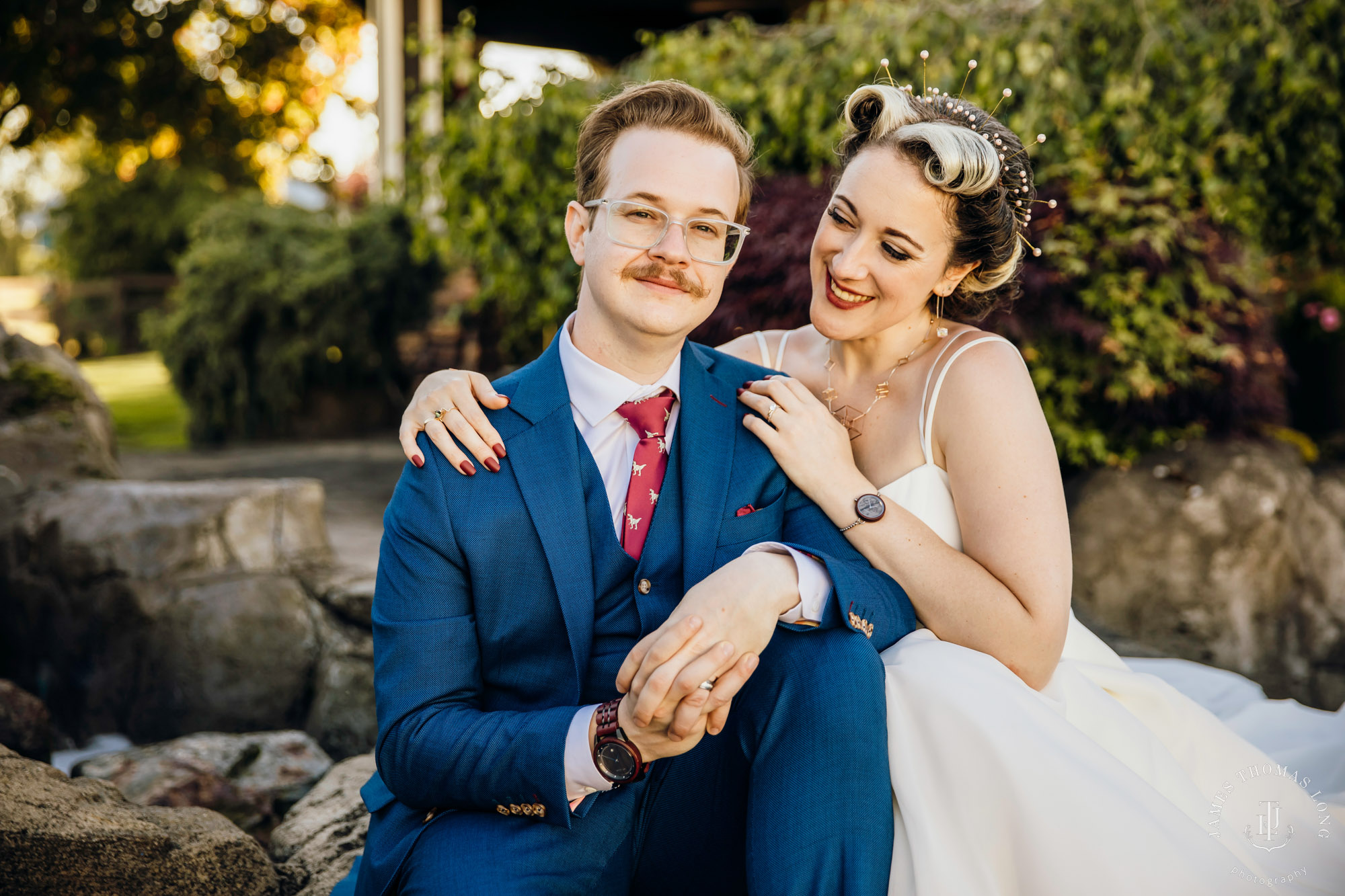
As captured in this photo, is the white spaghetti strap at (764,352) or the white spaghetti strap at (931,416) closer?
the white spaghetti strap at (931,416)

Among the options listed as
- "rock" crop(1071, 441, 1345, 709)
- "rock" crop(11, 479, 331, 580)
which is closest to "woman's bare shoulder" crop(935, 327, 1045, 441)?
"rock" crop(1071, 441, 1345, 709)

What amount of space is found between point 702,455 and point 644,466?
12cm

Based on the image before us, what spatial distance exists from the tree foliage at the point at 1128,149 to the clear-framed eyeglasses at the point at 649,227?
2.00 meters

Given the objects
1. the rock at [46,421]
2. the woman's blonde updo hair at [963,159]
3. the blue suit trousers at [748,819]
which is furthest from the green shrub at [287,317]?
the blue suit trousers at [748,819]

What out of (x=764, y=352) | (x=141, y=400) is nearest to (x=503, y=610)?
(x=764, y=352)

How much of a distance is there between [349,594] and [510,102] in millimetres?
2726

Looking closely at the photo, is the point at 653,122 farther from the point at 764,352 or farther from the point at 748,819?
the point at 748,819

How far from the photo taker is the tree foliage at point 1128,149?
4.06m

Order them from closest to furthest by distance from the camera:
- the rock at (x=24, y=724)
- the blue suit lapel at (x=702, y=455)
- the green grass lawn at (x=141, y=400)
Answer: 1. the blue suit lapel at (x=702, y=455)
2. the rock at (x=24, y=724)
3. the green grass lawn at (x=141, y=400)

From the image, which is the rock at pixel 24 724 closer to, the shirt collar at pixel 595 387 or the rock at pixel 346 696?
the rock at pixel 346 696

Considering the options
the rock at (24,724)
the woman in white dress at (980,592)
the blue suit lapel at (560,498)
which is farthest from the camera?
the rock at (24,724)

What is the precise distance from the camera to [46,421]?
13.9 ft

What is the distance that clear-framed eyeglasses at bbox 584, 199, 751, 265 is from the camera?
1.96 m

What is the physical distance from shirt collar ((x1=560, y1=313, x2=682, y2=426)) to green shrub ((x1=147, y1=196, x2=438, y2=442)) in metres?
5.45
